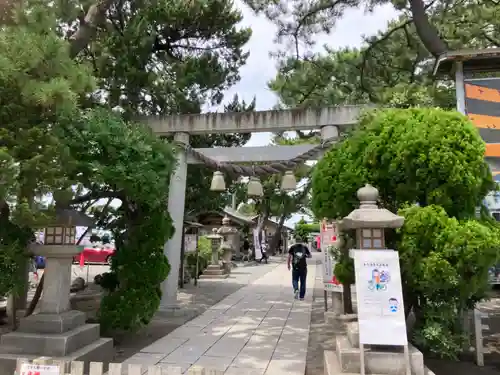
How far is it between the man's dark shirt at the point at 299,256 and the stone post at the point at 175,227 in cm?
361

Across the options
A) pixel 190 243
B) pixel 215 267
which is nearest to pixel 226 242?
pixel 215 267

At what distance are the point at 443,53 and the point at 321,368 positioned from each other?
6527mm

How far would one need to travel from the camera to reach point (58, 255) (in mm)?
5289

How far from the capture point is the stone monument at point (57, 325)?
473 cm

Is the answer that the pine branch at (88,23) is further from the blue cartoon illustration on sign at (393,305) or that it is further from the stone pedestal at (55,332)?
the blue cartoon illustration on sign at (393,305)

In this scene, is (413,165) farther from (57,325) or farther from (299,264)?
(299,264)

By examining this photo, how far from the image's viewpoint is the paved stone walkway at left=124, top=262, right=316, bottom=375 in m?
5.36

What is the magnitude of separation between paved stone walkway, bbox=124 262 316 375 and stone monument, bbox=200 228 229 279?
21.8 ft

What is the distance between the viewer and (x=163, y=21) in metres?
9.91

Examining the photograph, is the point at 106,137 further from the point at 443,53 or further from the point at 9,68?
the point at 443,53

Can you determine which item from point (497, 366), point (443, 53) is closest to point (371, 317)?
point (497, 366)

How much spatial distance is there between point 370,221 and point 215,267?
45.7ft

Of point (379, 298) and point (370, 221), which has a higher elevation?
point (370, 221)

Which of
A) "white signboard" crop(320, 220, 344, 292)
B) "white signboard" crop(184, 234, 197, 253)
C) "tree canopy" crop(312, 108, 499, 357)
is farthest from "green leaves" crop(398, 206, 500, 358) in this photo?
"white signboard" crop(184, 234, 197, 253)
